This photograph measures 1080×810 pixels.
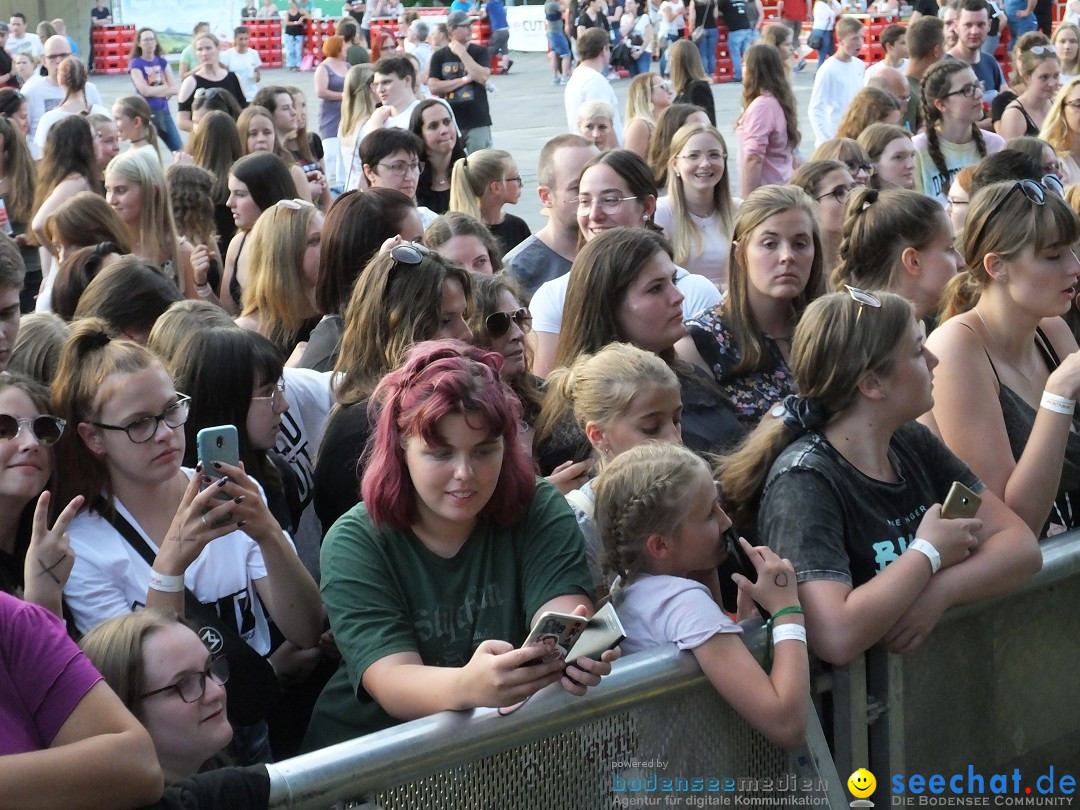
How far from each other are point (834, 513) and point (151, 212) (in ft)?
15.0

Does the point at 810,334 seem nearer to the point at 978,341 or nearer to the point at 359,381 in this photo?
the point at 978,341

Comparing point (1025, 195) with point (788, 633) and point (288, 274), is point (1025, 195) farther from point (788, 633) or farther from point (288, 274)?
point (288, 274)

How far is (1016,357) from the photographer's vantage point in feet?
13.4

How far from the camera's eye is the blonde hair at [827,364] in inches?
128

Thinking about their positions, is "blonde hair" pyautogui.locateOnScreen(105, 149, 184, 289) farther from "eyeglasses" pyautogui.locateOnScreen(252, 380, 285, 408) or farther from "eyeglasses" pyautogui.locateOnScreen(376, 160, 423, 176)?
"eyeglasses" pyautogui.locateOnScreen(252, 380, 285, 408)

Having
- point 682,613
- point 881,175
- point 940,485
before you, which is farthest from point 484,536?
point 881,175

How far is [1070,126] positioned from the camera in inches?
324

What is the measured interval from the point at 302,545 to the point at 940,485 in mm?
1831

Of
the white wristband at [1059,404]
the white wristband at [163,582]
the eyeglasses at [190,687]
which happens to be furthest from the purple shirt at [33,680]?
the white wristband at [1059,404]

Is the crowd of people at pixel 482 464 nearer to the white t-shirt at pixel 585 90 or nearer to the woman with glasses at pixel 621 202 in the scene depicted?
the woman with glasses at pixel 621 202

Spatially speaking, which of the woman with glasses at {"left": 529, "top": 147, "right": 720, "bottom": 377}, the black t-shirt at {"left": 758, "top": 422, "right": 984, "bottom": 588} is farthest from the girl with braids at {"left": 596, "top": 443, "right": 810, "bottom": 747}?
the woman with glasses at {"left": 529, "top": 147, "right": 720, "bottom": 377}

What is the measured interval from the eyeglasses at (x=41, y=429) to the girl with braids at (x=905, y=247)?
285cm

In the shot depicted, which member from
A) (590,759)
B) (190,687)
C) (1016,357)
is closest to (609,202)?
(1016,357)

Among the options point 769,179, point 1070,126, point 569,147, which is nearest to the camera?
point 569,147
